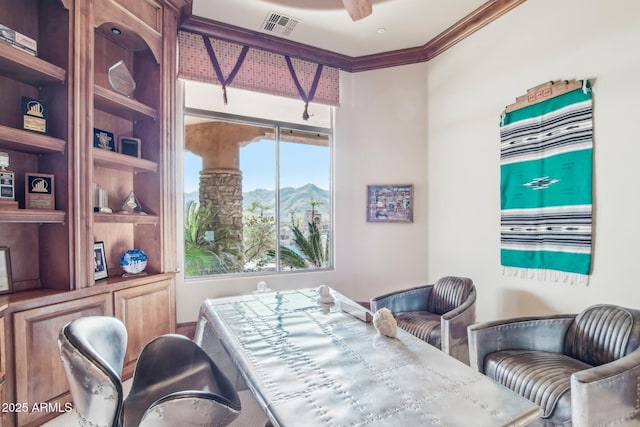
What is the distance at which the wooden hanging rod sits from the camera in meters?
2.52

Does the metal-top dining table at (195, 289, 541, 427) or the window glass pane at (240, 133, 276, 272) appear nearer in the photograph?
the metal-top dining table at (195, 289, 541, 427)

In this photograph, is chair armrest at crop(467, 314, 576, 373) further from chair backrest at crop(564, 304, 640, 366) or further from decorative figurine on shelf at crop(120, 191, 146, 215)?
decorative figurine on shelf at crop(120, 191, 146, 215)

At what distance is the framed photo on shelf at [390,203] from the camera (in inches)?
161

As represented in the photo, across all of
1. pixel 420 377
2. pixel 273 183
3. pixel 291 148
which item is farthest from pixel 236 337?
pixel 291 148

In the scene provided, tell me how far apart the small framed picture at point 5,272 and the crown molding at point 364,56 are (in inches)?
104

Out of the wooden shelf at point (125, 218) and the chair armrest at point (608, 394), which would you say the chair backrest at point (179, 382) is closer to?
the wooden shelf at point (125, 218)

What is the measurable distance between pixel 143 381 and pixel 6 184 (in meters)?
1.60

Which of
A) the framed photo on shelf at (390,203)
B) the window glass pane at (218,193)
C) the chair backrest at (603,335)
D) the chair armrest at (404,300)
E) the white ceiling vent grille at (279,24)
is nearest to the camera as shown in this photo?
the chair backrest at (603,335)

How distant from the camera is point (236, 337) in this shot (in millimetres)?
1729

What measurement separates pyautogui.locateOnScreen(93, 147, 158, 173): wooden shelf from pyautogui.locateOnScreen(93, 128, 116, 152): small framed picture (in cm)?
14

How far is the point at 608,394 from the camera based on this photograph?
1.55 meters

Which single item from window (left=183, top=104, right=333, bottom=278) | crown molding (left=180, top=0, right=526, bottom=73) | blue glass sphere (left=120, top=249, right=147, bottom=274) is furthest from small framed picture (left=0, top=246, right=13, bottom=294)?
crown molding (left=180, top=0, right=526, bottom=73)

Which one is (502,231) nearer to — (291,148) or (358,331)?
(358,331)

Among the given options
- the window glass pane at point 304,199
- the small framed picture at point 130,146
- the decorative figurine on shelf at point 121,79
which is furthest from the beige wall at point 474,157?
the decorative figurine on shelf at point 121,79
